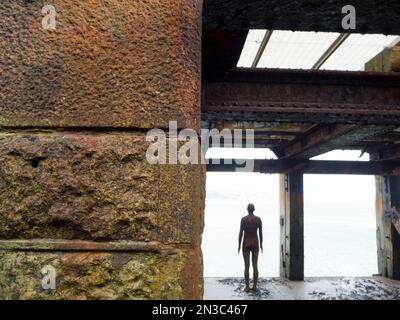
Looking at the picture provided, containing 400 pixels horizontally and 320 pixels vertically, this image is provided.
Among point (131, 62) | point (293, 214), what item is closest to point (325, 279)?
point (293, 214)

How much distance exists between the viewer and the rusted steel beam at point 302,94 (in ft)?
Answer: 12.7

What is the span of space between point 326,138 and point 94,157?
5690 millimetres

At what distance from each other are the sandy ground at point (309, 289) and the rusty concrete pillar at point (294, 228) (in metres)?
0.34

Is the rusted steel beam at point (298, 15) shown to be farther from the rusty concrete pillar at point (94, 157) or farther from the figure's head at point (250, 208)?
the figure's head at point (250, 208)

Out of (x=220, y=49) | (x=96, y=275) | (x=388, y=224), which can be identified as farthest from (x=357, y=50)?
(x=388, y=224)

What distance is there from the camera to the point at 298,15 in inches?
79.6

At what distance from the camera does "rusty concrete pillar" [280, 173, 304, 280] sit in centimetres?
960

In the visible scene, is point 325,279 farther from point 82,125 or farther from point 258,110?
point 82,125

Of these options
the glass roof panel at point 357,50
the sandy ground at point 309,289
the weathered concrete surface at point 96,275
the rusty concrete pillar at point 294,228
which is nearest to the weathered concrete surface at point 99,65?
the weathered concrete surface at point 96,275

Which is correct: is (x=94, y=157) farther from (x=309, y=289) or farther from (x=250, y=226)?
(x=309, y=289)

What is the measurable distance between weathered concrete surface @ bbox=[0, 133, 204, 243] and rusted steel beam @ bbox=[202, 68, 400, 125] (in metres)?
2.69

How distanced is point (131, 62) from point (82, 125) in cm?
24

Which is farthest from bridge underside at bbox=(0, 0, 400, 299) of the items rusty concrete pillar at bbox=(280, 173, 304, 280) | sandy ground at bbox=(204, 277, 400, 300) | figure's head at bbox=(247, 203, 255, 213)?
rusty concrete pillar at bbox=(280, 173, 304, 280)

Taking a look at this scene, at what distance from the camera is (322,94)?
394cm
